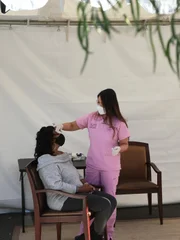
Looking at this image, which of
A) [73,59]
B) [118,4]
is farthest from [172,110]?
[118,4]

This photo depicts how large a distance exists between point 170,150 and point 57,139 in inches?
64.0

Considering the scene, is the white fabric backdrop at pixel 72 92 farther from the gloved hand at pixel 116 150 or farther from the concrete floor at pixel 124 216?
the gloved hand at pixel 116 150

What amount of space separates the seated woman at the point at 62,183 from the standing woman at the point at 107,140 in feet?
0.62

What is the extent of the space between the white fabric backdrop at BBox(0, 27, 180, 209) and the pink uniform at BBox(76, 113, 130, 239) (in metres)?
0.89

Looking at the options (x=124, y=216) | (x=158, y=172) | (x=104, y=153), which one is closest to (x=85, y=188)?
(x=104, y=153)

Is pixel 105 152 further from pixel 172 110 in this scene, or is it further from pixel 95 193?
pixel 172 110

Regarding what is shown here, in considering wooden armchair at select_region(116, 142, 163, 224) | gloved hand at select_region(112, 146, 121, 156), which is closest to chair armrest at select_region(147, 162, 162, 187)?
wooden armchair at select_region(116, 142, 163, 224)

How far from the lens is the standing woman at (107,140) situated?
124 inches

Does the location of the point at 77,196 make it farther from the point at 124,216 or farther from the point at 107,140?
the point at 124,216

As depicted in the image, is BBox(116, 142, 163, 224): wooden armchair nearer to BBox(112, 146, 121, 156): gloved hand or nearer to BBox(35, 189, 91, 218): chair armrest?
BBox(112, 146, 121, 156): gloved hand

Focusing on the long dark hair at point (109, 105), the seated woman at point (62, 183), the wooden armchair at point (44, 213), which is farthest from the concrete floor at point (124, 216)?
the long dark hair at point (109, 105)

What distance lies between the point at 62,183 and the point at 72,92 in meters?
1.36

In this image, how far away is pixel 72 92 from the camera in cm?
407

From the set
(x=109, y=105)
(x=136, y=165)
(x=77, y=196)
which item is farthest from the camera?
(x=136, y=165)
